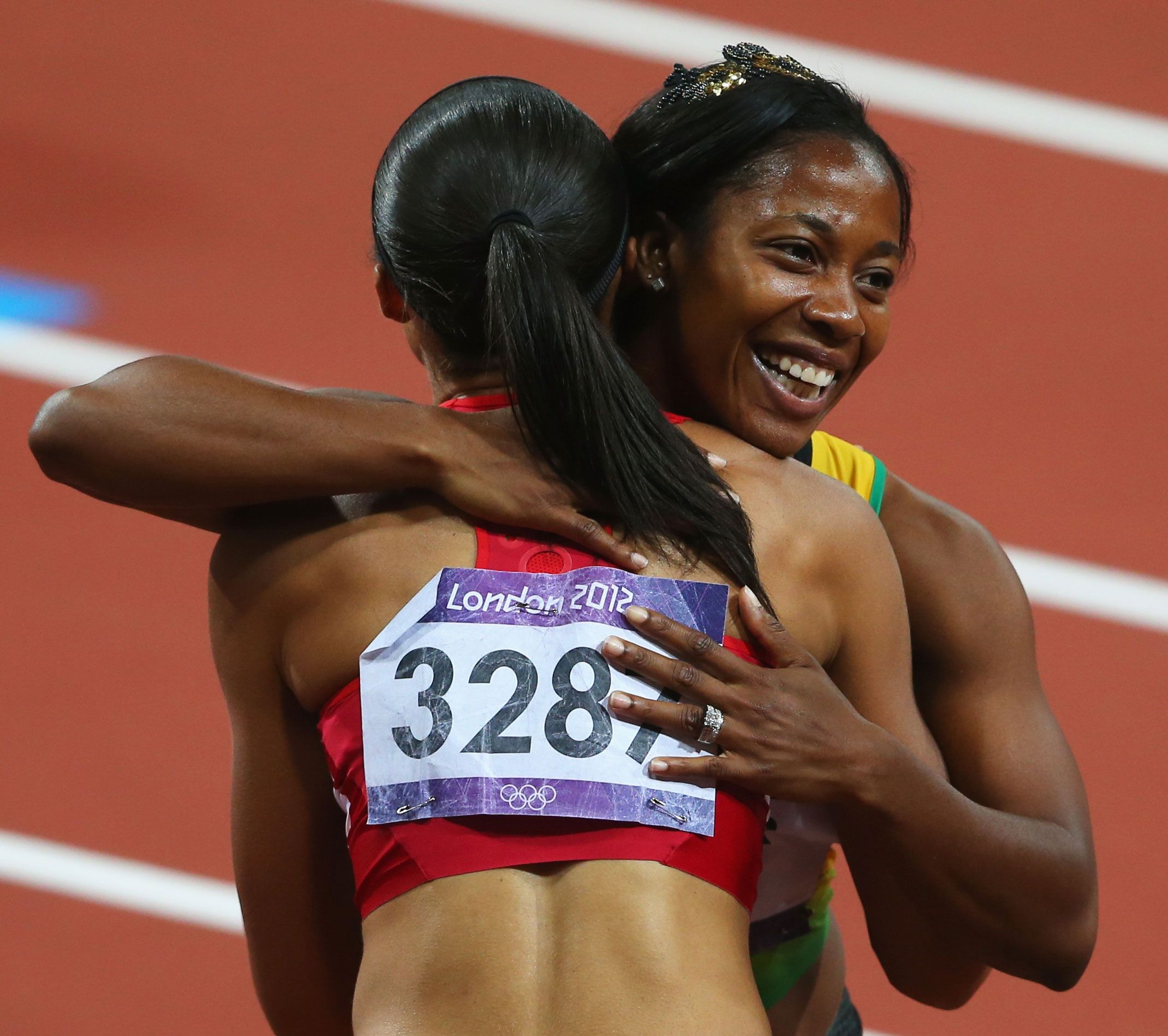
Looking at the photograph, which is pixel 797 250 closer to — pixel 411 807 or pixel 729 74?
pixel 729 74

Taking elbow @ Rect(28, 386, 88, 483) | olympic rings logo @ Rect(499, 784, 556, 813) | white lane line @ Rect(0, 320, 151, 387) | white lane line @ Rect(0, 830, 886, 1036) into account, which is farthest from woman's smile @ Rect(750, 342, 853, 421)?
white lane line @ Rect(0, 320, 151, 387)

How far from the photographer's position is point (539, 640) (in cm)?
157

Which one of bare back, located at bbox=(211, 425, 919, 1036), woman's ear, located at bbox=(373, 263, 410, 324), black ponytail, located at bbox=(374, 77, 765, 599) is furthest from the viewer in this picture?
woman's ear, located at bbox=(373, 263, 410, 324)

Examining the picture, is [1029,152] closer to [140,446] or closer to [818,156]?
[818,156]

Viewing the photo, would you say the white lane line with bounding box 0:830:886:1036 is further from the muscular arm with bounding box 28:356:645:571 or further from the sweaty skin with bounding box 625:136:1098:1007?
the muscular arm with bounding box 28:356:645:571

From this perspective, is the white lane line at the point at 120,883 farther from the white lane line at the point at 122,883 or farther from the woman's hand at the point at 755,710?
the woman's hand at the point at 755,710

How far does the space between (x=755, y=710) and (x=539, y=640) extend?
24cm

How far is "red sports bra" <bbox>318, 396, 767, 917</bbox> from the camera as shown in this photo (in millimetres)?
1541

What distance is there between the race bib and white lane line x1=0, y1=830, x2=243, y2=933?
2.13 metres

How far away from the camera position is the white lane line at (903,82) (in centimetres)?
427

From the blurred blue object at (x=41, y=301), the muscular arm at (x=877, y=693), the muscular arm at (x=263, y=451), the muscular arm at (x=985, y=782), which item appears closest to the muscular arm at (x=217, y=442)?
the muscular arm at (x=263, y=451)

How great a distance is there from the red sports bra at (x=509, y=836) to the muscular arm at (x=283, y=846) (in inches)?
4.7

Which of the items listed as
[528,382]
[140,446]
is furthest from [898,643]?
[140,446]

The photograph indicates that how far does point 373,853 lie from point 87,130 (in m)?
3.42
